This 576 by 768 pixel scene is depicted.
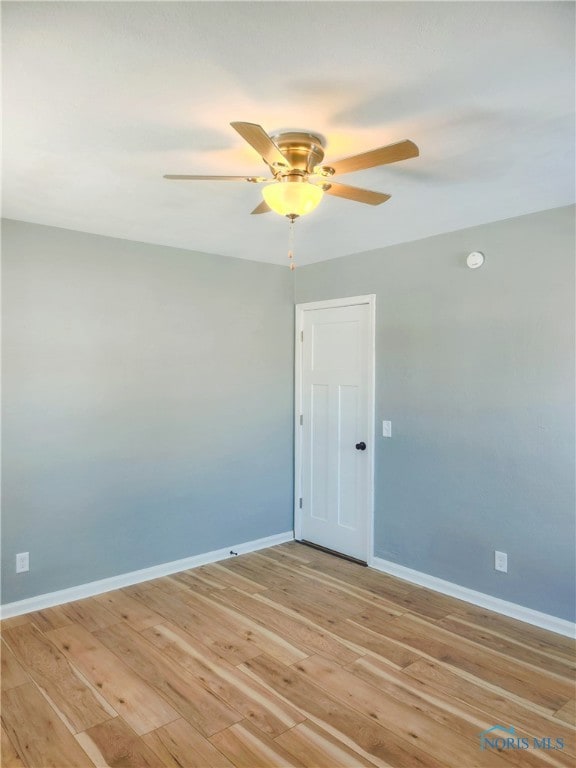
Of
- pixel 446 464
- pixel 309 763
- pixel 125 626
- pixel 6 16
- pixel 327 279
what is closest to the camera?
pixel 6 16

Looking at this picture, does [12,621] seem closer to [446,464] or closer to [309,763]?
[309,763]

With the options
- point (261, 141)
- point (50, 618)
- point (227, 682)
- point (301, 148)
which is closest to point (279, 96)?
point (261, 141)

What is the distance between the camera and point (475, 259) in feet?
11.0

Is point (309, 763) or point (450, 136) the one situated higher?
point (450, 136)

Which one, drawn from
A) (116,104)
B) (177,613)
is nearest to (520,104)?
(116,104)

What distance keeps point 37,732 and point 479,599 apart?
2604 mm

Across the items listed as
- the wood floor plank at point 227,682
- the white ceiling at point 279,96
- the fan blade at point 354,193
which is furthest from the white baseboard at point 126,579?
the fan blade at point 354,193

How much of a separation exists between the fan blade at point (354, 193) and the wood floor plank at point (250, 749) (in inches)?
90.7

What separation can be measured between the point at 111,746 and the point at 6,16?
2.59 metres

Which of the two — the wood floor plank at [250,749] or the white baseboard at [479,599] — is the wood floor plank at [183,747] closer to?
the wood floor plank at [250,749]

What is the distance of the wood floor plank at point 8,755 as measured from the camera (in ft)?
6.63

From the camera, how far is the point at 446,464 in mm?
3557

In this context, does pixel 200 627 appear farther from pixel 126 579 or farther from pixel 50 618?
pixel 50 618

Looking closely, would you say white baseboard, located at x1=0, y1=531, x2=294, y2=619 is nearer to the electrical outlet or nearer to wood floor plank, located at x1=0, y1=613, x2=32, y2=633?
wood floor plank, located at x1=0, y1=613, x2=32, y2=633
